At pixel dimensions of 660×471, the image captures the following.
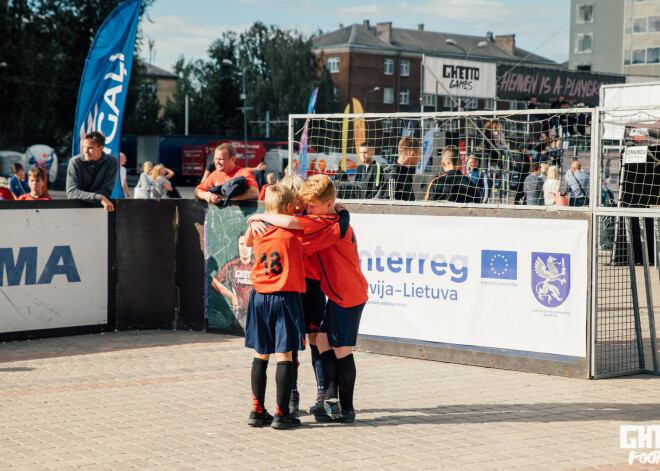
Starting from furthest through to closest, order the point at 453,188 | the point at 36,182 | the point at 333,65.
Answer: the point at 333,65, the point at 36,182, the point at 453,188

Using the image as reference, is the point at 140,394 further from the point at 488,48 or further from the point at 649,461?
the point at 488,48

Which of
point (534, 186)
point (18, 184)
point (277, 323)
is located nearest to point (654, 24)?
point (534, 186)

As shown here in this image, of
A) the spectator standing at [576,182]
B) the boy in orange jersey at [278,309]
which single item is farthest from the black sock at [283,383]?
the spectator standing at [576,182]

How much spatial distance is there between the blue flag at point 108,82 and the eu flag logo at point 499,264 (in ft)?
18.8

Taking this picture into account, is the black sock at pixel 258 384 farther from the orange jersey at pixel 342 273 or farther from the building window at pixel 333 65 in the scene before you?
the building window at pixel 333 65

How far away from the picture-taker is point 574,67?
88375 mm

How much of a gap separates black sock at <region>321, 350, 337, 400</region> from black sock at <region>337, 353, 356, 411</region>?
57mm

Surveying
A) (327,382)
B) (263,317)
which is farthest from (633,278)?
(263,317)

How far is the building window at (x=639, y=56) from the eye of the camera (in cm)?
7775

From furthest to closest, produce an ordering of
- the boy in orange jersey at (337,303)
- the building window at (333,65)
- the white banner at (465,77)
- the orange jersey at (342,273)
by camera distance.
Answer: the building window at (333,65) < the white banner at (465,77) < the orange jersey at (342,273) < the boy in orange jersey at (337,303)

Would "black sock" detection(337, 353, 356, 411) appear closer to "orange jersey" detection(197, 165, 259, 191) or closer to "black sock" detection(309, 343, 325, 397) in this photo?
"black sock" detection(309, 343, 325, 397)

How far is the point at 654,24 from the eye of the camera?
76875mm

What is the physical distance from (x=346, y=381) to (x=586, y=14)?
88.8 m

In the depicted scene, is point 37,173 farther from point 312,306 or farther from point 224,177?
point 312,306
